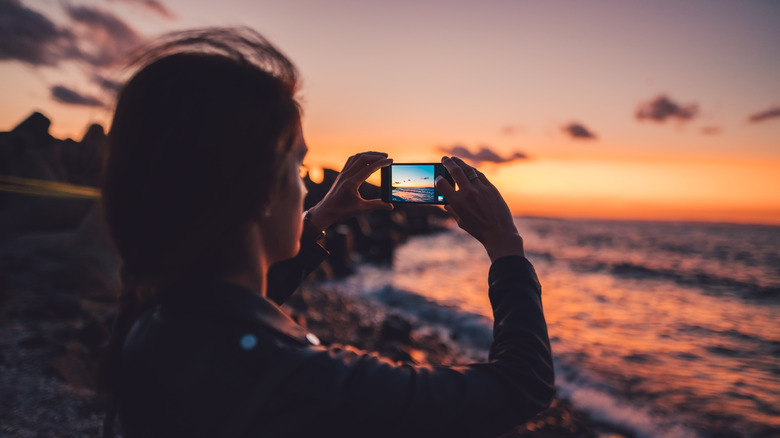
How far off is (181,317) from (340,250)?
14.9 meters

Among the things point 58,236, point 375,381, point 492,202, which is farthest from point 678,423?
point 58,236

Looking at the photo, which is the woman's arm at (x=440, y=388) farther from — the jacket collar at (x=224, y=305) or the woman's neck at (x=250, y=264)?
the woman's neck at (x=250, y=264)

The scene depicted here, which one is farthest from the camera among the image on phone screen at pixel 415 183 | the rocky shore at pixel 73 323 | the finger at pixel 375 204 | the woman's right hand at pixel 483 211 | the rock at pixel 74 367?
the rock at pixel 74 367

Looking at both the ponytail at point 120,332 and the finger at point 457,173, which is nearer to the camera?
the ponytail at point 120,332

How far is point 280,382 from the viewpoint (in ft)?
2.60

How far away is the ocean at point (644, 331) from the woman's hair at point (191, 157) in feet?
19.9

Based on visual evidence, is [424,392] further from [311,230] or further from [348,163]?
[348,163]

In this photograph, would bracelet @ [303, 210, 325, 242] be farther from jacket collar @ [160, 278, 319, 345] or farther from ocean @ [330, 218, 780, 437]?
ocean @ [330, 218, 780, 437]

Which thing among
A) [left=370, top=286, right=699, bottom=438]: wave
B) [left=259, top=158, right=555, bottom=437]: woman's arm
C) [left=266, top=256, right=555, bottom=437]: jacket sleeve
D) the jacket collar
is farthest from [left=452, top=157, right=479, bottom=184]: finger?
[left=370, top=286, right=699, bottom=438]: wave

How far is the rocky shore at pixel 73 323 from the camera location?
144 inches

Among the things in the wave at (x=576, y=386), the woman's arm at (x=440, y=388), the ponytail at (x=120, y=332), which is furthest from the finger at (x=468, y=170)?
the wave at (x=576, y=386)

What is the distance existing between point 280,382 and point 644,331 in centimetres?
1103

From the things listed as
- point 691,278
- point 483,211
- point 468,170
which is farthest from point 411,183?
point 691,278

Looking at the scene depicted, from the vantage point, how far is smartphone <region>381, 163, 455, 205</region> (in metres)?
2.04
